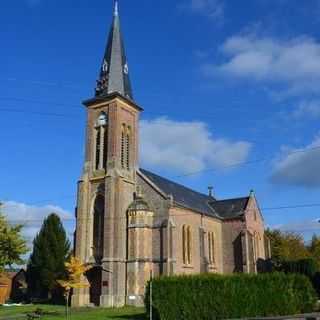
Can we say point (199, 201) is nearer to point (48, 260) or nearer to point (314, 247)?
point (48, 260)

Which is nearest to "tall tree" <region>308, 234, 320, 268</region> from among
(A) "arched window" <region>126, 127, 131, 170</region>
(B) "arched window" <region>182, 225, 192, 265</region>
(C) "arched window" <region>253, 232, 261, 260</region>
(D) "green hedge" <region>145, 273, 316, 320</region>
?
(C) "arched window" <region>253, 232, 261, 260</region>

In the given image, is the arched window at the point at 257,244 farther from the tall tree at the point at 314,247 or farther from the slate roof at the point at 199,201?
the tall tree at the point at 314,247

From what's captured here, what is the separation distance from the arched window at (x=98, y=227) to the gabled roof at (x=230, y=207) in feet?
60.1

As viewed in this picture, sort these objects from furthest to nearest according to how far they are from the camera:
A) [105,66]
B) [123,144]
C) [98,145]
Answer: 1. [105,66]
2. [98,145]
3. [123,144]

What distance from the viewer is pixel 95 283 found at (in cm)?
4453

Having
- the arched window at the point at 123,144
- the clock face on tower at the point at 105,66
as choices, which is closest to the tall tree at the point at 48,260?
the arched window at the point at 123,144

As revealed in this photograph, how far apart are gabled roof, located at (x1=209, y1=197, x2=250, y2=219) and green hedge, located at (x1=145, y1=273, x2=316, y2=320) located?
1112 inches

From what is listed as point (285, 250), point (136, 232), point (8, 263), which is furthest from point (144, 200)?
point (285, 250)

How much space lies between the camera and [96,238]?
1793 inches

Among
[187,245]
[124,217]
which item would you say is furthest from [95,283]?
[187,245]

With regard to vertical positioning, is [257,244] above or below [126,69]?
below

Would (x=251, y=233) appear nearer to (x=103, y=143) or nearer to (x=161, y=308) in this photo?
(x=103, y=143)

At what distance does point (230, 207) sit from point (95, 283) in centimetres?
2200

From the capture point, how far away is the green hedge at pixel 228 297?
28062 mm
